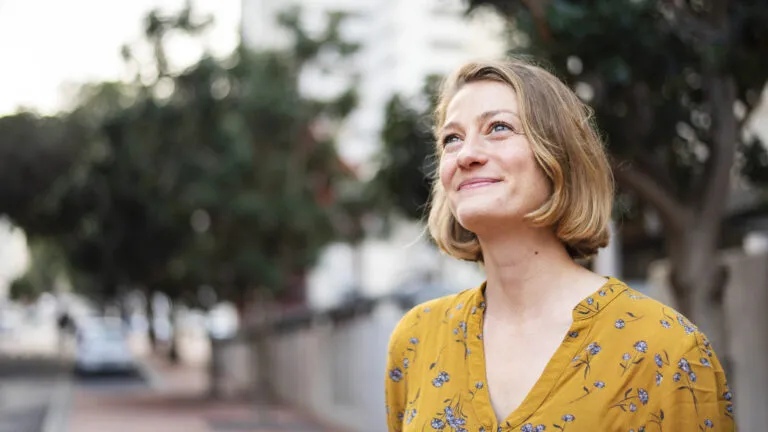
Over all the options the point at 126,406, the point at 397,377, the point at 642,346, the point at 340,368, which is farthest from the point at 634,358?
the point at 126,406

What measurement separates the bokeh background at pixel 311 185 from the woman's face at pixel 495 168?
3.43 feet

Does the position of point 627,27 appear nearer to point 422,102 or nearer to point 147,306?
point 422,102

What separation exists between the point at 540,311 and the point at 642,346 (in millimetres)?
246

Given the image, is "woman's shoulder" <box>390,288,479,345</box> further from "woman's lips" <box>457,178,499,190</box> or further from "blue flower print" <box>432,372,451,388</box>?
"woman's lips" <box>457,178,499,190</box>

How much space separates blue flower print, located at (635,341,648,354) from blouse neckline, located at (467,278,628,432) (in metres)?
0.07

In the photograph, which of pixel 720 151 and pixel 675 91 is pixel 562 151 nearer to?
pixel 720 151

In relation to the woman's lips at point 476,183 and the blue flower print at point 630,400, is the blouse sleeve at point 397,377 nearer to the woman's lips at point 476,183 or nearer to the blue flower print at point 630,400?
the woman's lips at point 476,183

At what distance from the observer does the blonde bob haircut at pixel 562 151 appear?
2182mm

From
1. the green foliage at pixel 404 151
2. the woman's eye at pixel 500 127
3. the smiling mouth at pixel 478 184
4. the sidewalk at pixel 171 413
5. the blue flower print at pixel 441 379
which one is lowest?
the sidewalk at pixel 171 413

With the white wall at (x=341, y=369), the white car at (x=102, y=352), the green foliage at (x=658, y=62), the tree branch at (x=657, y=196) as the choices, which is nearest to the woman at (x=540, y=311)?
the green foliage at (x=658, y=62)

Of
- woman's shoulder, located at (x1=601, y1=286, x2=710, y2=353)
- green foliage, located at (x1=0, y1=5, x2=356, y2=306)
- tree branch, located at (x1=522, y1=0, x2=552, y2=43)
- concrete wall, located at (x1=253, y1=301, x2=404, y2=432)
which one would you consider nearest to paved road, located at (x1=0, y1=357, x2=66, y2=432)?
green foliage, located at (x1=0, y1=5, x2=356, y2=306)

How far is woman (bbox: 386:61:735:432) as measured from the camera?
6.62ft

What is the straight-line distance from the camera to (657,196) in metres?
7.07

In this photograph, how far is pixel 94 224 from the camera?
21.2 m
